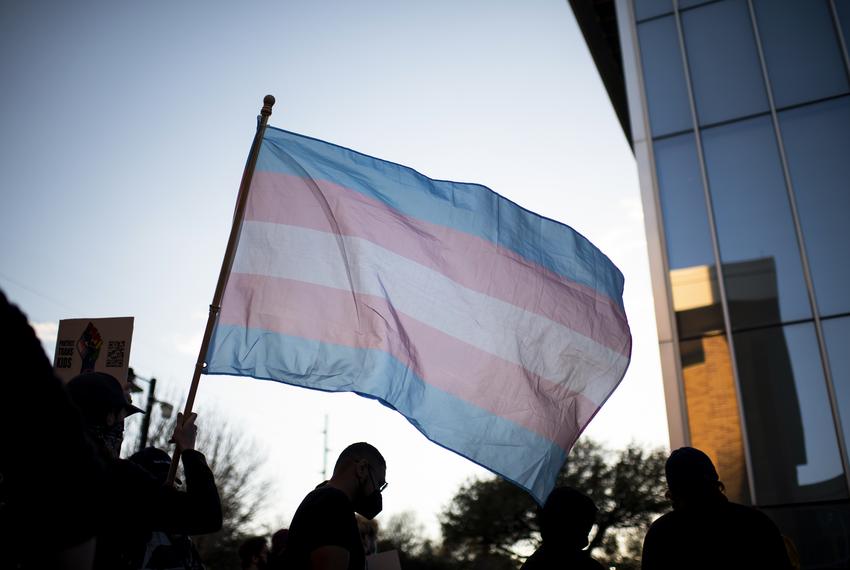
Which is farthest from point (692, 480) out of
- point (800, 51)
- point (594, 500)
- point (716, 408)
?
point (594, 500)

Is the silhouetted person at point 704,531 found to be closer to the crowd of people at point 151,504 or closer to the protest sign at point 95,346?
the crowd of people at point 151,504

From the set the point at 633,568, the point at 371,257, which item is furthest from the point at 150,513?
the point at 633,568

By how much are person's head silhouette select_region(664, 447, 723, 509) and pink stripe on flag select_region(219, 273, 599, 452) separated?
1.21 meters

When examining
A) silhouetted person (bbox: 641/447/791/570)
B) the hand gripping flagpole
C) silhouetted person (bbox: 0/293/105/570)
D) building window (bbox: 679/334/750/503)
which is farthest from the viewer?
building window (bbox: 679/334/750/503)

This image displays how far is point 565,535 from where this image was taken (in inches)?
144

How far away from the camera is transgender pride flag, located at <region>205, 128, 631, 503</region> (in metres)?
4.45

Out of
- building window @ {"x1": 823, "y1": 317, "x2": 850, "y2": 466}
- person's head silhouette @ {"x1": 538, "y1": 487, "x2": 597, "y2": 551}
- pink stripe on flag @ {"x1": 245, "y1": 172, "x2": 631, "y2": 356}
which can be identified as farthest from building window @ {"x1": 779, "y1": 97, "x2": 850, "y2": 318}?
person's head silhouette @ {"x1": 538, "y1": 487, "x2": 597, "y2": 551}

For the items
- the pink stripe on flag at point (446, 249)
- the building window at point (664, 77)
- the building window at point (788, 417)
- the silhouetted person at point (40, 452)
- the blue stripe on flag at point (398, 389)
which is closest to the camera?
the silhouetted person at point (40, 452)

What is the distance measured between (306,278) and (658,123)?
948 centimetres

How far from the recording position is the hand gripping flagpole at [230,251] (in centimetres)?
351

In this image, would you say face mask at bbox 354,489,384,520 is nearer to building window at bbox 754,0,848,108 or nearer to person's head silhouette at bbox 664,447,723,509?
person's head silhouette at bbox 664,447,723,509

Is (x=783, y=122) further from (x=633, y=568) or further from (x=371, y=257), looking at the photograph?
(x=633, y=568)

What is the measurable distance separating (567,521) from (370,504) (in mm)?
992

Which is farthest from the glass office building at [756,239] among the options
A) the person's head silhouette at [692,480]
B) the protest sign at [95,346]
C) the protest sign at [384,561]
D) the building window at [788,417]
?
the protest sign at [95,346]
